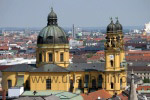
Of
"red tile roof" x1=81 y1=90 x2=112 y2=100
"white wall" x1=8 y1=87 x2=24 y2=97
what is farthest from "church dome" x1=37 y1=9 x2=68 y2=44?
"red tile roof" x1=81 y1=90 x2=112 y2=100

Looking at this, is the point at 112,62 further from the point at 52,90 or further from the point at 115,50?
the point at 52,90

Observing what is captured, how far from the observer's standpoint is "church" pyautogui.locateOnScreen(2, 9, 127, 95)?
85.2 metres

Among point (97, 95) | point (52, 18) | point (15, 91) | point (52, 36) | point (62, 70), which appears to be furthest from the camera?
point (52, 18)

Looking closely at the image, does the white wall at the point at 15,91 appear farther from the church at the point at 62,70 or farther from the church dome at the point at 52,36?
the church dome at the point at 52,36

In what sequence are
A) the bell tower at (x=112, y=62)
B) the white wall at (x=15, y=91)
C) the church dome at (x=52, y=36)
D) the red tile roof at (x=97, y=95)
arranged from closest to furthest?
the red tile roof at (x=97, y=95)
the white wall at (x=15, y=91)
the bell tower at (x=112, y=62)
the church dome at (x=52, y=36)

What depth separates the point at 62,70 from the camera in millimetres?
85062

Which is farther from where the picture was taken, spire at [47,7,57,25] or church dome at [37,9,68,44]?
spire at [47,7,57,25]

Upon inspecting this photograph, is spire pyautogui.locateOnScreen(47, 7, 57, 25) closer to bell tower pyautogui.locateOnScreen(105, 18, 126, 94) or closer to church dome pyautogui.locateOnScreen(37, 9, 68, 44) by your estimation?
church dome pyautogui.locateOnScreen(37, 9, 68, 44)

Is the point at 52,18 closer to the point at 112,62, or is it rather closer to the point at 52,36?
the point at 52,36

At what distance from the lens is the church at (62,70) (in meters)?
85.2

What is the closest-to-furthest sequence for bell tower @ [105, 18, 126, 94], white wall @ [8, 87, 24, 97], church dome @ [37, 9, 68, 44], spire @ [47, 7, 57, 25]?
1. white wall @ [8, 87, 24, 97]
2. bell tower @ [105, 18, 126, 94]
3. church dome @ [37, 9, 68, 44]
4. spire @ [47, 7, 57, 25]

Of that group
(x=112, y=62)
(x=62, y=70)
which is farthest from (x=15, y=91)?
(x=112, y=62)

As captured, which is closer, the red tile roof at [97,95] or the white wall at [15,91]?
the red tile roof at [97,95]

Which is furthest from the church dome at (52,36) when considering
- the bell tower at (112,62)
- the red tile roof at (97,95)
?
the red tile roof at (97,95)
